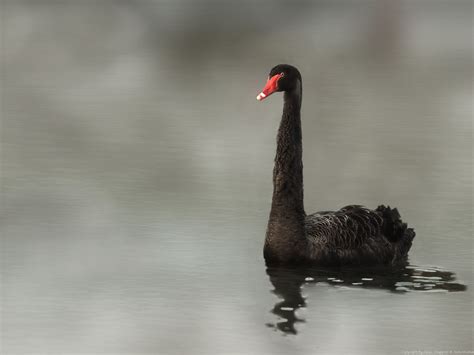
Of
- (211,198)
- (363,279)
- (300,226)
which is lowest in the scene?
(363,279)

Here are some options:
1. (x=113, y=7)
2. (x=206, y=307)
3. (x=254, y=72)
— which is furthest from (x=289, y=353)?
(x=113, y=7)

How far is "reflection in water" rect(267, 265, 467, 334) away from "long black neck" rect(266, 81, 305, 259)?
0.75ft

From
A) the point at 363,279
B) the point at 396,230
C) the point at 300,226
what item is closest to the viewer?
the point at 363,279

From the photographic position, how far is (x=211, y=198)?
9.37m

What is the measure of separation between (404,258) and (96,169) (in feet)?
9.63

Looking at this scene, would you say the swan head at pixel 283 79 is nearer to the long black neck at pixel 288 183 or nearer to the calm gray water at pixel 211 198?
the long black neck at pixel 288 183

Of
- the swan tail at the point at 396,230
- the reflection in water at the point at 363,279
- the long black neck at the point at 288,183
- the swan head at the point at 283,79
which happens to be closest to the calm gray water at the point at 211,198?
the reflection in water at the point at 363,279

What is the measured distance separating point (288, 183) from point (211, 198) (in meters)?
1.46

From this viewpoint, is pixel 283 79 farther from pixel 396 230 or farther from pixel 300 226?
pixel 396 230

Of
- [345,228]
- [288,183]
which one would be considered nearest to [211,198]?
[288,183]

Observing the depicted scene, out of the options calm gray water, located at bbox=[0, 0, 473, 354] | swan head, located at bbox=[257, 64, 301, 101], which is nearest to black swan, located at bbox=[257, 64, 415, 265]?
swan head, located at bbox=[257, 64, 301, 101]

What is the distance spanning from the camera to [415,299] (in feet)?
23.3

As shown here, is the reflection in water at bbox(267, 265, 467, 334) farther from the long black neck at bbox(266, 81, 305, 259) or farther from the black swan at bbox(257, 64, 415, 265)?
the long black neck at bbox(266, 81, 305, 259)

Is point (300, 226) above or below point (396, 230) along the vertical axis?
below
